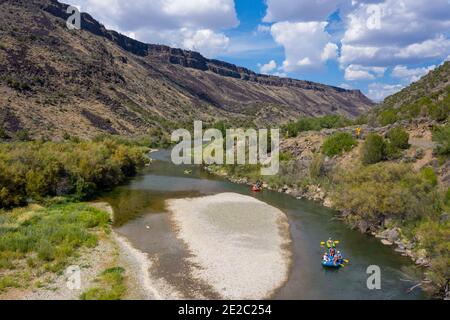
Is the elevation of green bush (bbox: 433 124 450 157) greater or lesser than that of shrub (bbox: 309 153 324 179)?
greater

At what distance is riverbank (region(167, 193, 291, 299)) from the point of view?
1111 inches

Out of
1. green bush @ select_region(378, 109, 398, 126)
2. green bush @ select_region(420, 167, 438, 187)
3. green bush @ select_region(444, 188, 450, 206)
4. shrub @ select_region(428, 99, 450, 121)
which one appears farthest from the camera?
green bush @ select_region(378, 109, 398, 126)

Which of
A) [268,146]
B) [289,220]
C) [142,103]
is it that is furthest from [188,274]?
[142,103]

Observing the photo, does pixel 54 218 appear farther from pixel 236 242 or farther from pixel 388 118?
pixel 388 118

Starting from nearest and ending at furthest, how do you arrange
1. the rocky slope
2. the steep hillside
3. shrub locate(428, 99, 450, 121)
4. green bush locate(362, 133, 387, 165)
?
1. green bush locate(362, 133, 387, 165)
2. shrub locate(428, 99, 450, 121)
3. the steep hillside
4. the rocky slope

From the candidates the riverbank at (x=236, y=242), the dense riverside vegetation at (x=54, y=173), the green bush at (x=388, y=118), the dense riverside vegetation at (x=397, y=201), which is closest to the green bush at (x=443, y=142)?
the dense riverside vegetation at (x=397, y=201)

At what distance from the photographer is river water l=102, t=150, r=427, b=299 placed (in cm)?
2747

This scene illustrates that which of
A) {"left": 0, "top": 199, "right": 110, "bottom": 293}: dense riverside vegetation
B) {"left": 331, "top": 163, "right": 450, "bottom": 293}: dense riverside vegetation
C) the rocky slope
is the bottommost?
{"left": 0, "top": 199, "right": 110, "bottom": 293}: dense riverside vegetation

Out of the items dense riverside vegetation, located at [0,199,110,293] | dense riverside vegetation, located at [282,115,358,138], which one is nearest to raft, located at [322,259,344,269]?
dense riverside vegetation, located at [0,199,110,293]

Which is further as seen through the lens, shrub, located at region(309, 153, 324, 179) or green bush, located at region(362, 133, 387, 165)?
shrub, located at region(309, 153, 324, 179)

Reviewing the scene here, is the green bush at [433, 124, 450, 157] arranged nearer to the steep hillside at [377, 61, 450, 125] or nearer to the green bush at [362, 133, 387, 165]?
the green bush at [362, 133, 387, 165]

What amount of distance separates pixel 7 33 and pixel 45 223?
381 ft

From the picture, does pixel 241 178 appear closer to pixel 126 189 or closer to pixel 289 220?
pixel 126 189

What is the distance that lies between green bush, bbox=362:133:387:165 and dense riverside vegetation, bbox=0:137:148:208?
37.2 meters
